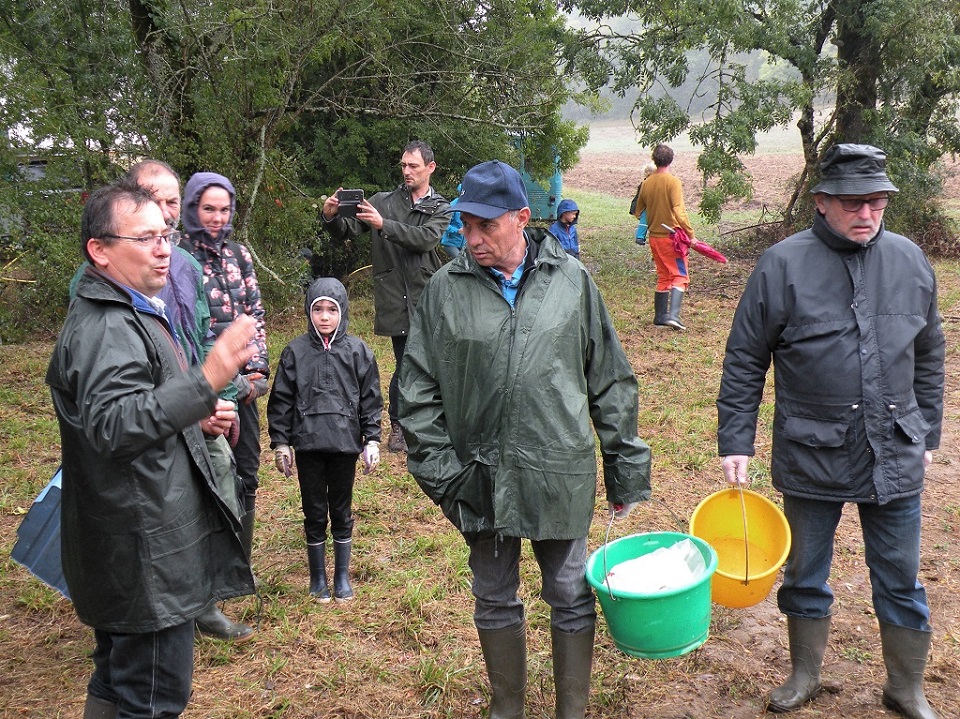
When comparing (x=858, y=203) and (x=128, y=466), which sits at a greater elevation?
(x=858, y=203)

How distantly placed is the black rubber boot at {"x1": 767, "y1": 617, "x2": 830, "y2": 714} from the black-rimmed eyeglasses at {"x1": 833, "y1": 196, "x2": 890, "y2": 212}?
1.47 meters

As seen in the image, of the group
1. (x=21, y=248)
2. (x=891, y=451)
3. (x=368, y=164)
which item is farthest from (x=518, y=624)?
(x=368, y=164)

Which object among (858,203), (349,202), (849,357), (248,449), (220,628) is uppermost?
(858,203)

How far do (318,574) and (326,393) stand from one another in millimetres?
869

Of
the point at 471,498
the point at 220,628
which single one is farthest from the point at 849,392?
the point at 220,628

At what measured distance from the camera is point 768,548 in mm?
3549

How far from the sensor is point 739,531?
12.0ft

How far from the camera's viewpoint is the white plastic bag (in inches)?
118

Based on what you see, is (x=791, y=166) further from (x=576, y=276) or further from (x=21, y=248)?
(x=576, y=276)

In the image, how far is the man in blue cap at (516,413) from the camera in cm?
282

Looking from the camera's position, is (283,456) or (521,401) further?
(283,456)

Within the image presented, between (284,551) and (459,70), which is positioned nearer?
(284,551)

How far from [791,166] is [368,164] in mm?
21964

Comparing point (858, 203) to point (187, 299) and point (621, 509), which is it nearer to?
point (621, 509)
